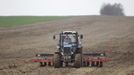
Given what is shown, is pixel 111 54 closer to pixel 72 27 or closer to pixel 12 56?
pixel 12 56

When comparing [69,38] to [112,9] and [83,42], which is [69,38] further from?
[112,9]

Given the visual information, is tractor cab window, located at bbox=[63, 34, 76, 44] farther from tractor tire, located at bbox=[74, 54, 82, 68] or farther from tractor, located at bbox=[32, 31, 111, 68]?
tractor tire, located at bbox=[74, 54, 82, 68]

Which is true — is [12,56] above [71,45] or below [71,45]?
below

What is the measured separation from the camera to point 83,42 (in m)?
44.7

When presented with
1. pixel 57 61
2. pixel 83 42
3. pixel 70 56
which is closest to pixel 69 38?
pixel 70 56

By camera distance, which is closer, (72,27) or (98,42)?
(98,42)

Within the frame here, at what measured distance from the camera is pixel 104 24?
199 ft

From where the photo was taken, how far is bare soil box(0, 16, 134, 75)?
24.9 metres

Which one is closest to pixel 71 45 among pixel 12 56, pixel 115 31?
pixel 12 56

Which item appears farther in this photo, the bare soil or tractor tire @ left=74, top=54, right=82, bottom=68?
tractor tire @ left=74, top=54, right=82, bottom=68

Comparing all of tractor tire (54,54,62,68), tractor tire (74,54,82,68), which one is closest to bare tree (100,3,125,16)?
tractor tire (54,54,62,68)

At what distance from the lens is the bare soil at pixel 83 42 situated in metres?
24.9

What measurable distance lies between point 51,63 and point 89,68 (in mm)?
3619

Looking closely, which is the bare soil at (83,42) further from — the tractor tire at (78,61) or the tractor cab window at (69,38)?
the tractor cab window at (69,38)
